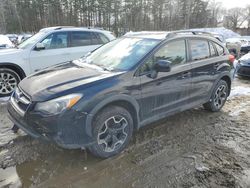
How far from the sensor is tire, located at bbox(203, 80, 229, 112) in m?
4.75

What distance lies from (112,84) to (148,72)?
2.18 feet

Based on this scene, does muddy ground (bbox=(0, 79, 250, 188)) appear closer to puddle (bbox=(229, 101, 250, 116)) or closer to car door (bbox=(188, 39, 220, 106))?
car door (bbox=(188, 39, 220, 106))

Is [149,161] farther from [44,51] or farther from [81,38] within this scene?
[81,38]

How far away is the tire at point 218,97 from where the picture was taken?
4746mm

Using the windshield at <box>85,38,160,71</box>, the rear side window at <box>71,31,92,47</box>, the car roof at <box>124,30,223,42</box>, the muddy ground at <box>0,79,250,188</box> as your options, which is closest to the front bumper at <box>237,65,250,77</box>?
the car roof at <box>124,30,223,42</box>

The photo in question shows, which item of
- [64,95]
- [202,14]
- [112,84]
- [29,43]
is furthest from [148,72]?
[202,14]

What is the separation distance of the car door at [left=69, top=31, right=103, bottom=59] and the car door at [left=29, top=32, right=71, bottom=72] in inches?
6.9

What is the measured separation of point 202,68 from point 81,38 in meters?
4.00

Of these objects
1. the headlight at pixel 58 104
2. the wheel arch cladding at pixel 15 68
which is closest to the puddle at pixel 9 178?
the headlight at pixel 58 104

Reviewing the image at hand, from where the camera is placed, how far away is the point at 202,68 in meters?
4.17

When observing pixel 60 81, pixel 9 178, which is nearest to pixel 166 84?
pixel 60 81

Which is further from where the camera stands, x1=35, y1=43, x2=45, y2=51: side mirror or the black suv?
x1=35, y1=43, x2=45, y2=51: side mirror

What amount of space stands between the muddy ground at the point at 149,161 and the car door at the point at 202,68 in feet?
2.02

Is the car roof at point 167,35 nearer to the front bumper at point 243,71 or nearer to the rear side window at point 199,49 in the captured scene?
the rear side window at point 199,49
